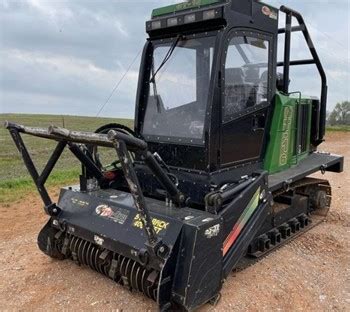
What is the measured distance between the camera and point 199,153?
14.3 ft

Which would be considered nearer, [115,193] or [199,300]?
[199,300]

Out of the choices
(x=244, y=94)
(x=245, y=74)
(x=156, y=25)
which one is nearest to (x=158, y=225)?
(x=244, y=94)

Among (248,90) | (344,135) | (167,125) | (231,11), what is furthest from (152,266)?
(344,135)

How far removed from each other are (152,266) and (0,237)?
10.5 ft

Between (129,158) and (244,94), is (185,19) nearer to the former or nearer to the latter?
(244,94)

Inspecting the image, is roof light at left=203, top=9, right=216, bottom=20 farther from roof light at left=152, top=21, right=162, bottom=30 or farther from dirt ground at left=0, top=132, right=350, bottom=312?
dirt ground at left=0, top=132, right=350, bottom=312

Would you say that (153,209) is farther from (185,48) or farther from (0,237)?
(0,237)

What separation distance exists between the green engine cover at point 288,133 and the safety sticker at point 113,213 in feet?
6.43

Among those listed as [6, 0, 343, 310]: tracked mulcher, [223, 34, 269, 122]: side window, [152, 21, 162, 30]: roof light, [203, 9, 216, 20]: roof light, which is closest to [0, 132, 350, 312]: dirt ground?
[6, 0, 343, 310]: tracked mulcher

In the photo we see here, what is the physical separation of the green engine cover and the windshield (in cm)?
113

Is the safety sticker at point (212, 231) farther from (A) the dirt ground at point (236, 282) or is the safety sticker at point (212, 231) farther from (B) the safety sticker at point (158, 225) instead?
(A) the dirt ground at point (236, 282)

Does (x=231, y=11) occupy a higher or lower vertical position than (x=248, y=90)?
higher

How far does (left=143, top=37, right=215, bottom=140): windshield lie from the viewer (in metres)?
4.47

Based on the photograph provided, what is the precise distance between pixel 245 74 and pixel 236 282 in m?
2.25
